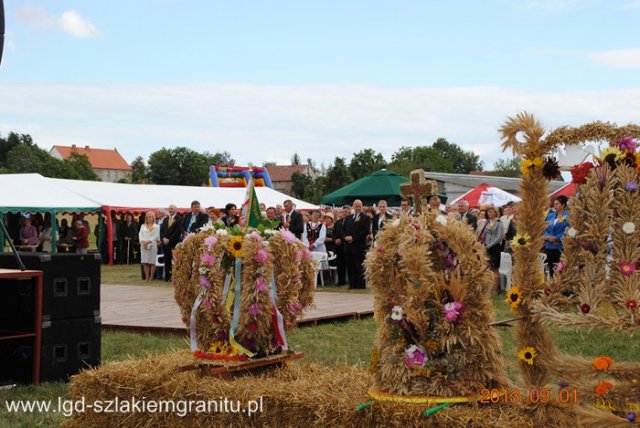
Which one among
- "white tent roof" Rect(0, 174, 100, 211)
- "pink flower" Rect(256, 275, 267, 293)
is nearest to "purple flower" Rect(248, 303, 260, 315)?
"pink flower" Rect(256, 275, 267, 293)

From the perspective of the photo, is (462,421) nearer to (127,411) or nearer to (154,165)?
(127,411)

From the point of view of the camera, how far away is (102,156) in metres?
161

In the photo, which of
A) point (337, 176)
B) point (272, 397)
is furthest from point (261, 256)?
point (337, 176)

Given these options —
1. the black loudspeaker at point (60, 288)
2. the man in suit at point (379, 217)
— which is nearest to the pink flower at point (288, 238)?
the black loudspeaker at point (60, 288)

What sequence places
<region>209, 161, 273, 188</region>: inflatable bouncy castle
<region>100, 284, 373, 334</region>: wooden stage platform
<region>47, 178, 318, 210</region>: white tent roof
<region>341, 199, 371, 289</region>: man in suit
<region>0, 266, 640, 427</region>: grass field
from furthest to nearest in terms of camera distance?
<region>209, 161, 273, 188</region>: inflatable bouncy castle < <region>47, 178, 318, 210</region>: white tent roof < <region>341, 199, 371, 289</region>: man in suit < <region>100, 284, 373, 334</region>: wooden stage platform < <region>0, 266, 640, 427</region>: grass field

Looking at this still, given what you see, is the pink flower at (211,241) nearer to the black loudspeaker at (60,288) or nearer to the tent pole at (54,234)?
the black loudspeaker at (60,288)

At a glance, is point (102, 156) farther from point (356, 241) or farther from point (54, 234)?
point (356, 241)

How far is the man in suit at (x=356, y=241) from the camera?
16922mm

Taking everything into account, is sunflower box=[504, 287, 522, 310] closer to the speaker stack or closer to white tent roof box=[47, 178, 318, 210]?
the speaker stack

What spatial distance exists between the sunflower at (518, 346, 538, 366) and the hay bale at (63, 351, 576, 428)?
340mm

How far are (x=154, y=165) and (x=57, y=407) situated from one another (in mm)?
104670

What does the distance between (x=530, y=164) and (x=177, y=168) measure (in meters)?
107

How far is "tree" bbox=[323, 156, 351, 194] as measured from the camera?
66.5 m

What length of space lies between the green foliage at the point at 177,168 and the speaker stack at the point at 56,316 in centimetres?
9990
